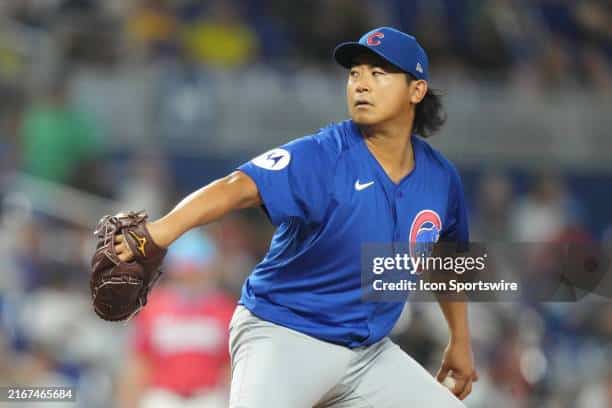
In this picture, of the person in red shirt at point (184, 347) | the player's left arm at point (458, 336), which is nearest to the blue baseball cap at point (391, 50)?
the player's left arm at point (458, 336)

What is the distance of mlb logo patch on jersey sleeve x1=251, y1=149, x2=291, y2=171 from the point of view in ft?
12.2

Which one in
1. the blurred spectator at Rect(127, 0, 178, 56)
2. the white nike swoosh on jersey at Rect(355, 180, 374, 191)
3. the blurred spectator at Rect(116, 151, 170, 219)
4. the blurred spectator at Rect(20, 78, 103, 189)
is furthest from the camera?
the blurred spectator at Rect(127, 0, 178, 56)

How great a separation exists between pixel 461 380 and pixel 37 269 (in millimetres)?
4213

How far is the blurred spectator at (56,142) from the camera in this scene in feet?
29.4

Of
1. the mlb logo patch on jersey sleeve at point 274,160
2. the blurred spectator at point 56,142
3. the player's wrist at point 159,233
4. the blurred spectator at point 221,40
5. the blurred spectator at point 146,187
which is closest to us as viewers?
the player's wrist at point 159,233

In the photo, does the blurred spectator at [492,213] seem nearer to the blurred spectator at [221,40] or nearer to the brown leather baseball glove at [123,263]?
the blurred spectator at [221,40]

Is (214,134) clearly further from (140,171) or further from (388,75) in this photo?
(388,75)

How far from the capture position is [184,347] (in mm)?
6125

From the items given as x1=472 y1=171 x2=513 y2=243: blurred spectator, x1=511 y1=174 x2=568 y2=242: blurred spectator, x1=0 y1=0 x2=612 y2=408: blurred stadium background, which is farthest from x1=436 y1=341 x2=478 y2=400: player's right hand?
x1=511 y1=174 x2=568 y2=242: blurred spectator

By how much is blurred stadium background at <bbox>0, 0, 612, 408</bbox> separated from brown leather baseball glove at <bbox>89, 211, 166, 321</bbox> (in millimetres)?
3467

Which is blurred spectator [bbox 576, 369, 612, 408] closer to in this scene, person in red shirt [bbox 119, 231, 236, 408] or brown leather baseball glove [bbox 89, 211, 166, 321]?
person in red shirt [bbox 119, 231, 236, 408]

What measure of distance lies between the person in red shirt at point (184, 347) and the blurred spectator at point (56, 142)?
2843 mm

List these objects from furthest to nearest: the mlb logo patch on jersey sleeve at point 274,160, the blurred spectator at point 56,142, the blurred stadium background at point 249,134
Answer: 1. the blurred spectator at point 56,142
2. the blurred stadium background at point 249,134
3. the mlb logo patch on jersey sleeve at point 274,160

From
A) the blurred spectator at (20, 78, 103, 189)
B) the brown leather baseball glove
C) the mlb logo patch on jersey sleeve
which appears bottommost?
the brown leather baseball glove
